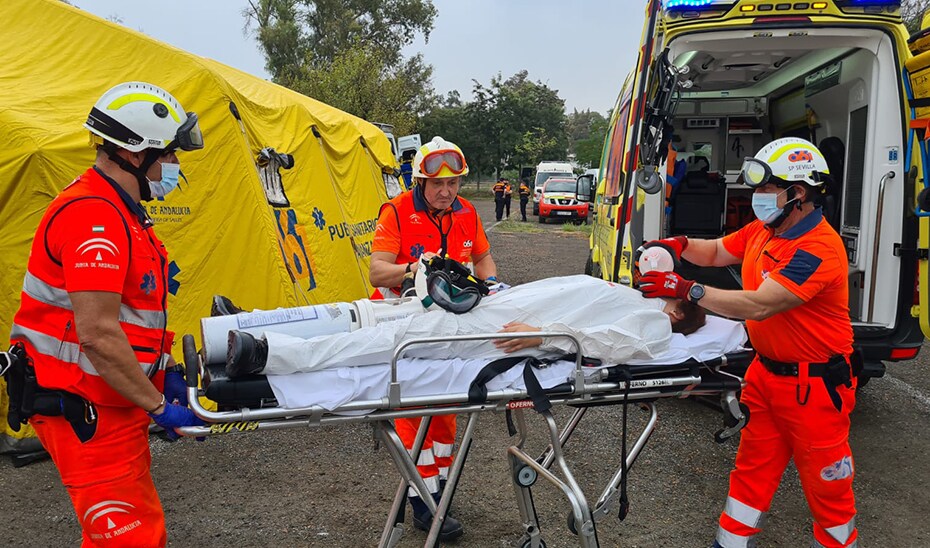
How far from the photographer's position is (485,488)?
3.86 metres

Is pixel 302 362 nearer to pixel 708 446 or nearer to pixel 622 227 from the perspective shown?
pixel 622 227

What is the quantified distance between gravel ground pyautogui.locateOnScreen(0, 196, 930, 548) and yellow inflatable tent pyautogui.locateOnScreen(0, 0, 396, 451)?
0.98 m

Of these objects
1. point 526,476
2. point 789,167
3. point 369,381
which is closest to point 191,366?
point 369,381

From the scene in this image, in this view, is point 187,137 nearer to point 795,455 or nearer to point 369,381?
point 369,381

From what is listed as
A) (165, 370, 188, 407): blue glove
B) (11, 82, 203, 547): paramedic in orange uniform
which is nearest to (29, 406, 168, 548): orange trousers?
(11, 82, 203, 547): paramedic in orange uniform

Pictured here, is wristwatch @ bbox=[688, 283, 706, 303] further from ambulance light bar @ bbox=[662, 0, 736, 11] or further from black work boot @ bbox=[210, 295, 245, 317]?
ambulance light bar @ bbox=[662, 0, 736, 11]

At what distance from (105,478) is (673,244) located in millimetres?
2606

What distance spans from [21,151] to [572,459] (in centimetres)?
407

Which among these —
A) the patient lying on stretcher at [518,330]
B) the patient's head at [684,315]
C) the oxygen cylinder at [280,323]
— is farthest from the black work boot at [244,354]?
the patient's head at [684,315]

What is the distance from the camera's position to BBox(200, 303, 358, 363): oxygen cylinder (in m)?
2.32

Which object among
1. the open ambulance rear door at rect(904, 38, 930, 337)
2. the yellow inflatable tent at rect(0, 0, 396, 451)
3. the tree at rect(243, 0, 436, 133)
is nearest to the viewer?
the open ambulance rear door at rect(904, 38, 930, 337)

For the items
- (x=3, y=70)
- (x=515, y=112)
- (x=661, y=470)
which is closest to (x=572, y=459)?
(x=661, y=470)

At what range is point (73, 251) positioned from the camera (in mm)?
1941

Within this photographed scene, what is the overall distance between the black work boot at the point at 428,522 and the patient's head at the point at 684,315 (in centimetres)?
148
